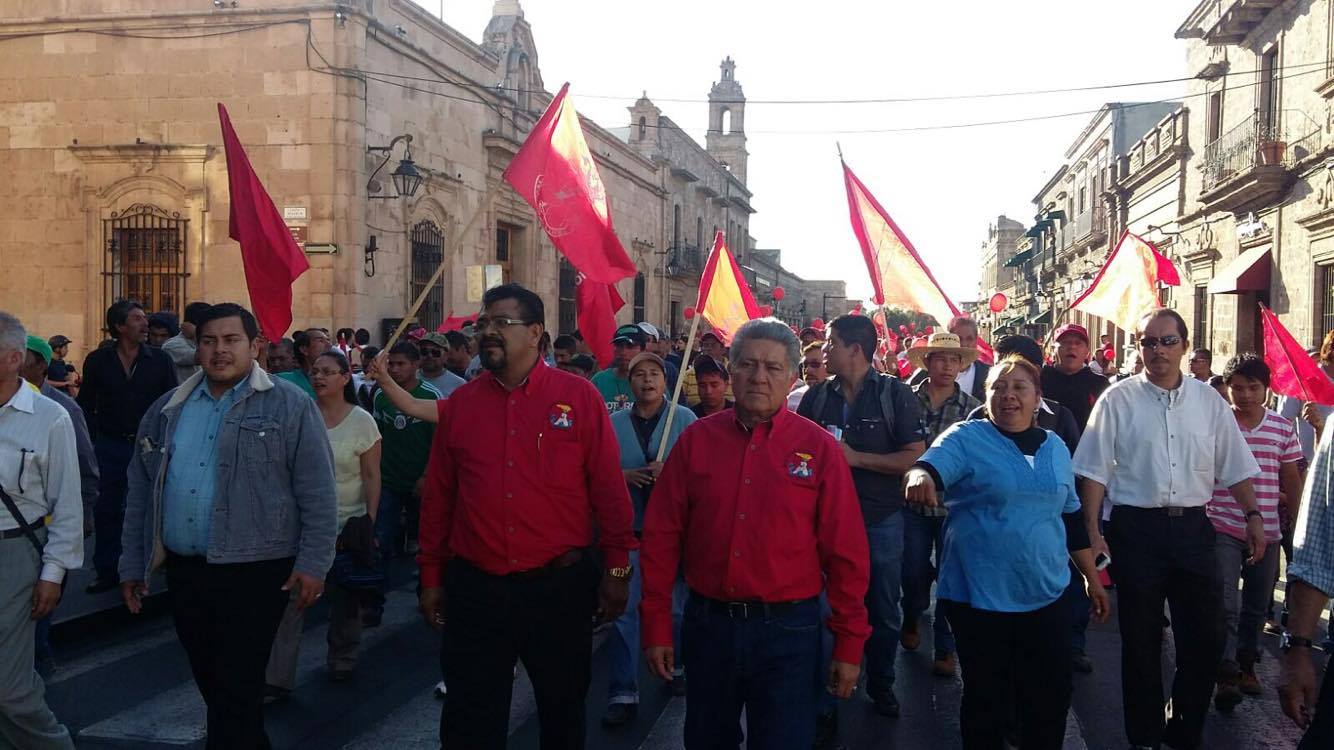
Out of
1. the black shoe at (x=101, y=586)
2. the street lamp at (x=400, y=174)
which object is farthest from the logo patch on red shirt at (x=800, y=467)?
the street lamp at (x=400, y=174)

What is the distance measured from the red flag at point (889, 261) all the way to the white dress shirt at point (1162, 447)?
10.5 feet

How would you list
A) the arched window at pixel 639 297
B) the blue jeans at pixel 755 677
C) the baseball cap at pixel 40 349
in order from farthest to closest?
1. the arched window at pixel 639 297
2. the baseball cap at pixel 40 349
3. the blue jeans at pixel 755 677

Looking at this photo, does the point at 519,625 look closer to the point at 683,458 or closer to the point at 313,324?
the point at 683,458

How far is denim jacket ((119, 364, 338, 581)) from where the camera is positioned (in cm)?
385

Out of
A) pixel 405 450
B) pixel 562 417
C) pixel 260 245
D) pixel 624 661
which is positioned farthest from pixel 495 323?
pixel 260 245

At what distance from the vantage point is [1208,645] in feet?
15.1

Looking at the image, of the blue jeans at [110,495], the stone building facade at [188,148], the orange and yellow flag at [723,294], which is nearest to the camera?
the blue jeans at [110,495]

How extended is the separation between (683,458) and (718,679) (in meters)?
0.70

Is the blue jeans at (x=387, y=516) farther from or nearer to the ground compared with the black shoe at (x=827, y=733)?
farther from the ground

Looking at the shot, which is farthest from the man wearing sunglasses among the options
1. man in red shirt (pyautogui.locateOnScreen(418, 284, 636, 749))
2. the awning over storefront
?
the awning over storefront

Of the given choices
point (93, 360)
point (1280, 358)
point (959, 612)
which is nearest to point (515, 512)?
point (959, 612)

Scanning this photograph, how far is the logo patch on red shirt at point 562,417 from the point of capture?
3707mm

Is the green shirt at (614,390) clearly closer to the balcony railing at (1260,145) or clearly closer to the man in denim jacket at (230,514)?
the man in denim jacket at (230,514)

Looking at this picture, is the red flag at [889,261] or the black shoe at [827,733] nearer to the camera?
the black shoe at [827,733]
